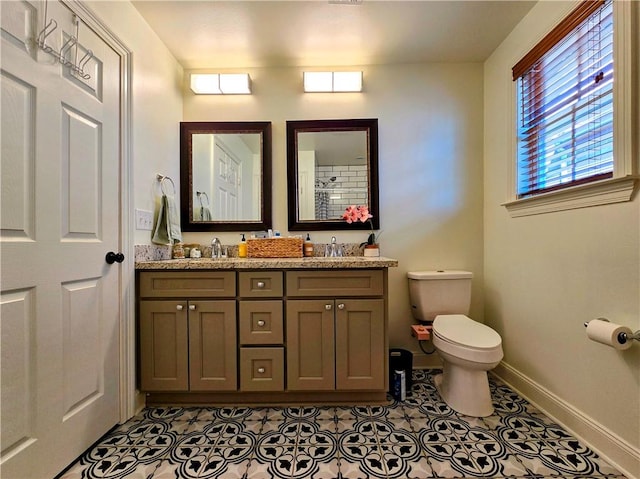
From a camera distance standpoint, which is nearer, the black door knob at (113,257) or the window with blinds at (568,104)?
the window with blinds at (568,104)

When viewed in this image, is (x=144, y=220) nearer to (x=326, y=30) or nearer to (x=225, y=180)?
(x=225, y=180)

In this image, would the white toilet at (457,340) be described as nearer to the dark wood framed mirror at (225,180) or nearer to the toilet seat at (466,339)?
the toilet seat at (466,339)

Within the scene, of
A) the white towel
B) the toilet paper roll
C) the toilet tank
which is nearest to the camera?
the toilet paper roll

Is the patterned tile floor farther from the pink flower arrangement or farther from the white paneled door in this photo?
the pink flower arrangement

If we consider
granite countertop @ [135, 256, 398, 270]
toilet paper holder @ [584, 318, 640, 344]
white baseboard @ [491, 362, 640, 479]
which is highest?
granite countertop @ [135, 256, 398, 270]

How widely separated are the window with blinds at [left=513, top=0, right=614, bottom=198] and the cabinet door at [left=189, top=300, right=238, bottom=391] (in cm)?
196

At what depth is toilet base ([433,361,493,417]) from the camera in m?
1.52

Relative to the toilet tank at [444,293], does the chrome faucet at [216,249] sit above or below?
above

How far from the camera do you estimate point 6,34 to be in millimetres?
961

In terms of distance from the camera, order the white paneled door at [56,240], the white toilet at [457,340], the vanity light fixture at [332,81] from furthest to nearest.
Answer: the vanity light fixture at [332,81]
the white toilet at [457,340]
the white paneled door at [56,240]

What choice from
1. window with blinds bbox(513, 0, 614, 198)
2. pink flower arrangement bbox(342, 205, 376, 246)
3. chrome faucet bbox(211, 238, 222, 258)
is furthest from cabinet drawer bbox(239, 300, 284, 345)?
window with blinds bbox(513, 0, 614, 198)

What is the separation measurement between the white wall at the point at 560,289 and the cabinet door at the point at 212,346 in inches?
69.8

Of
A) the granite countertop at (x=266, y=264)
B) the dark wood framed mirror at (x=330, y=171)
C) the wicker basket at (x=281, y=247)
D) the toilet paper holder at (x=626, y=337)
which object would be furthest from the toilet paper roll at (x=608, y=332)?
the wicker basket at (x=281, y=247)

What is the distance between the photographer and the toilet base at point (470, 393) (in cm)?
152
